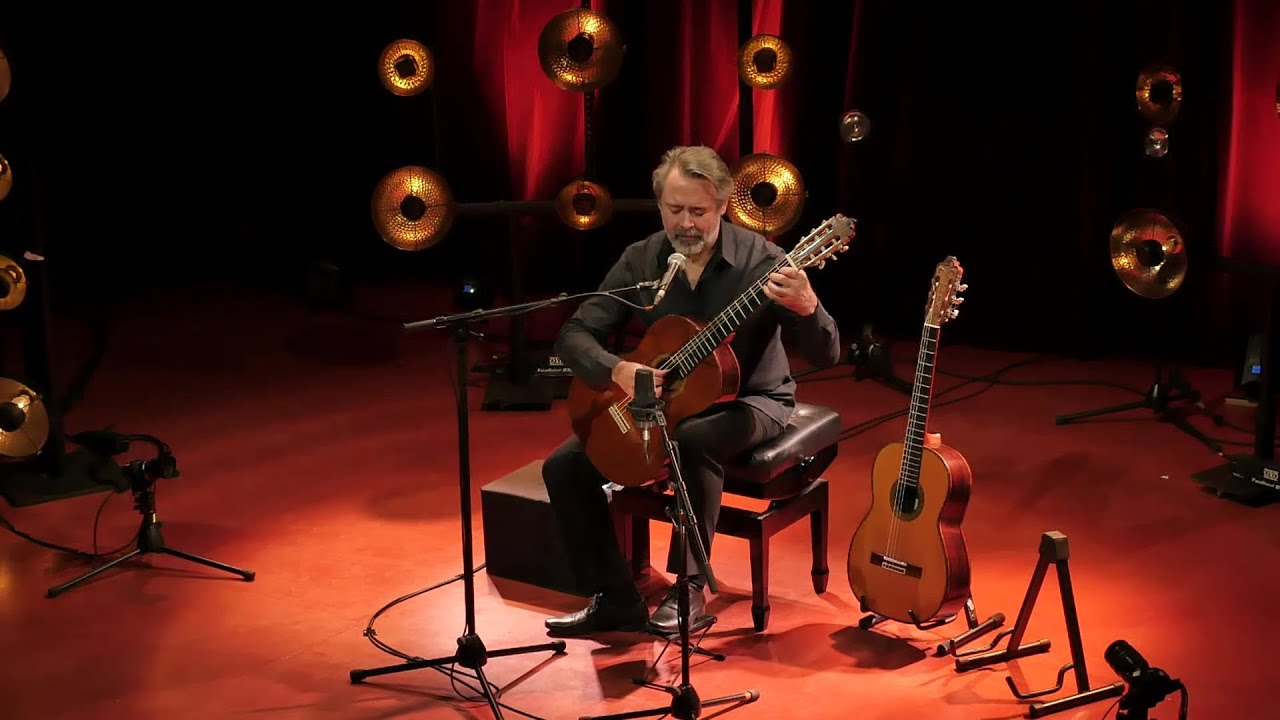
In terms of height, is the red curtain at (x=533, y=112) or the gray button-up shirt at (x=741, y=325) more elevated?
the red curtain at (x=533, y=112)

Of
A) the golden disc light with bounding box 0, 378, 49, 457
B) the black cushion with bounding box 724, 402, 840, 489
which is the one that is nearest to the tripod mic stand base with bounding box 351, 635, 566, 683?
the black cushion with bounding box 724, 402, 840, 489

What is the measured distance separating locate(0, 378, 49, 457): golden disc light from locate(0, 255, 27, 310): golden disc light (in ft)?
1.07

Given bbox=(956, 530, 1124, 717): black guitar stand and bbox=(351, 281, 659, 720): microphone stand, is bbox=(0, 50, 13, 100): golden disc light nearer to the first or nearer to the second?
bbox=(351, 281, 659, 720): microphone stand

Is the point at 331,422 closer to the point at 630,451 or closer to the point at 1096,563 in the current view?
the point at 630,451

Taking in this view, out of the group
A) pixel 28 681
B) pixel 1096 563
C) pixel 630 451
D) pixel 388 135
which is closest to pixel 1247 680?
pixel 1096 563

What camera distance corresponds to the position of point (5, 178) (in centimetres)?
516

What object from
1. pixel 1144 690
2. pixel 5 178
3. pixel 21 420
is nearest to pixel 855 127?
pixel 5 178

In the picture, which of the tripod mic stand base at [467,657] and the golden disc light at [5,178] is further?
the golden disc light at [5,178]

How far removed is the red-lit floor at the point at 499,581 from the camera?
403 centimetres

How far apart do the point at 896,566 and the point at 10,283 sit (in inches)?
136

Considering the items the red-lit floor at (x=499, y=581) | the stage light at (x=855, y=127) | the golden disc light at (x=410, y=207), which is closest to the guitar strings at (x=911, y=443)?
the red-lit floor at (x=499, y=581)

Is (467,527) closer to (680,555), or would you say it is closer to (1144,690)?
(680,555)

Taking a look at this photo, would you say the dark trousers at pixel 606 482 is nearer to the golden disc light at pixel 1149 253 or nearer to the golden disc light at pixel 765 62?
the golden disc light at pixel 1149 253

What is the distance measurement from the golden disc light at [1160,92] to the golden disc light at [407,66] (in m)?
3.29
